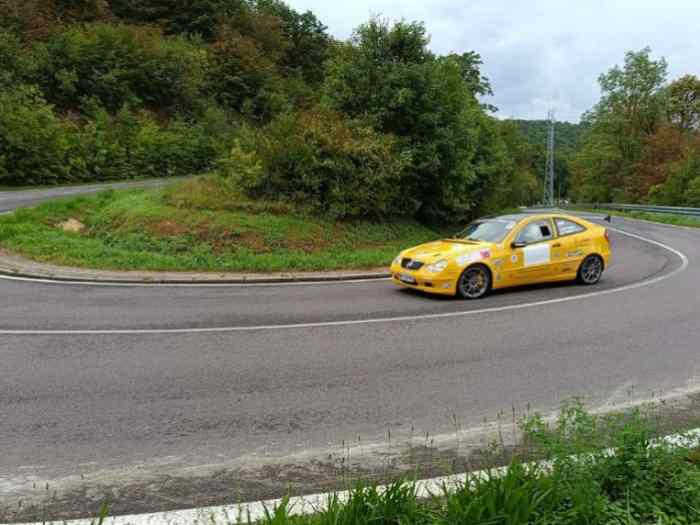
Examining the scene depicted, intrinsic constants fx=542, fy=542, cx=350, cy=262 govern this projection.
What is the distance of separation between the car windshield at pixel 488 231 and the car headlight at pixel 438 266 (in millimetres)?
1283

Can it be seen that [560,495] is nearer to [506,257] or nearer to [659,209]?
[506,257]

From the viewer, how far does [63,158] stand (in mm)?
28938

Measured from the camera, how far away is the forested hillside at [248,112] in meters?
16.5

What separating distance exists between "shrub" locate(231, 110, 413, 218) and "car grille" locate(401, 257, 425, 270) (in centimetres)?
613

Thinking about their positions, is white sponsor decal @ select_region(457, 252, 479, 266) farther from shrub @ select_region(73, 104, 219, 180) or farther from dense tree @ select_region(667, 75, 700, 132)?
dense tree @ select_region(667, 75, 700, 132)

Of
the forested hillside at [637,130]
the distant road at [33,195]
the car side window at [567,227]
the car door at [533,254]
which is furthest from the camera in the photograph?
the forested hillside at [637,130]

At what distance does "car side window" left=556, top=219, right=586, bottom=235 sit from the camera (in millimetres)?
11078

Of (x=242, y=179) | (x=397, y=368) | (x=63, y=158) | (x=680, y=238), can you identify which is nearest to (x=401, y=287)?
(x=397, y=368)

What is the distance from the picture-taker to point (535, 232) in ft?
35.1

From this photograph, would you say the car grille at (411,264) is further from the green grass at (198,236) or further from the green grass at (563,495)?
the green grass at (563,495)

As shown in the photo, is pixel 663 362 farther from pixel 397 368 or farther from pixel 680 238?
pixel 680 238

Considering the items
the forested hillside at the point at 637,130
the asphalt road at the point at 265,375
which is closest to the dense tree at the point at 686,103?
the forested hillside at the point at 637,130

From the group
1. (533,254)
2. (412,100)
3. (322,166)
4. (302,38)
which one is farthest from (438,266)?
(302,38)

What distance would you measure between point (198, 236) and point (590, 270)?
9454mm
